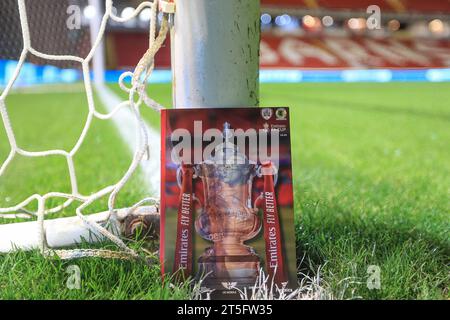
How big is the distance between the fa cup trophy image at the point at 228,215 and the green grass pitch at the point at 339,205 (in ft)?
0.38

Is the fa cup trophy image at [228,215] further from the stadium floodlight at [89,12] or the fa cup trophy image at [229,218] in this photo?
the stadium floodlight at [89,12]

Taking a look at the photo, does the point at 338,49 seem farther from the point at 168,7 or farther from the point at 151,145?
the point at 168,7

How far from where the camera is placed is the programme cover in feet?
3.88

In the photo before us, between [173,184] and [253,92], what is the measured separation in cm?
27

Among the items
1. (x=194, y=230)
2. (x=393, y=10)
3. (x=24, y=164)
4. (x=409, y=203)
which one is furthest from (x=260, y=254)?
(x=393, y=10)

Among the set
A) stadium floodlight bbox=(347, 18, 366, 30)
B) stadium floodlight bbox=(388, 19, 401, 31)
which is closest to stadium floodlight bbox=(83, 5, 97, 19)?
stadium floodlight bbox=(347, 18, 366, 30)

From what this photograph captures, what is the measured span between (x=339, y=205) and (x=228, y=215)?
0.78 metres

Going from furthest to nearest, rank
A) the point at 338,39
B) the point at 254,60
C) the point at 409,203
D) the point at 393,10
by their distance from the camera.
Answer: the point at 338,39
the point at 393,10
the point at 409,203
the point at 254,60

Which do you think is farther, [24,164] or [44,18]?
[24,164]

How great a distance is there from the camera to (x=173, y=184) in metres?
1.20

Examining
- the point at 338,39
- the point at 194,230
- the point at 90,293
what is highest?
the point at 338,39

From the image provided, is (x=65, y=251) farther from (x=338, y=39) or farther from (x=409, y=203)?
(x=338, y=39)

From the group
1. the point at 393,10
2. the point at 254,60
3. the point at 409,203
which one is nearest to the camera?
the point at 254,60

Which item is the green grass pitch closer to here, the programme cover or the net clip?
the programme cover
